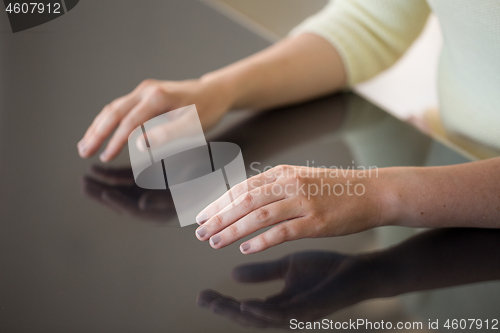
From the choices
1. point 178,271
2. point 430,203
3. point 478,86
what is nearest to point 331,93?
point 478,86

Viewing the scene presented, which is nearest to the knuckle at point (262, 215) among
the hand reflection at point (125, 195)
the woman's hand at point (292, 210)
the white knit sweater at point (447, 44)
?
the woman's hand at point (292, 210)

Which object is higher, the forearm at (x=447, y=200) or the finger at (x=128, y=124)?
the finger at (x=128, y=124)

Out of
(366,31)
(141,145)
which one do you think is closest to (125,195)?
(141,145)

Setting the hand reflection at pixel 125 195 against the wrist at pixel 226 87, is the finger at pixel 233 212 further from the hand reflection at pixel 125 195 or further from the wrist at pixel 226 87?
the wrist at pixel 226 87

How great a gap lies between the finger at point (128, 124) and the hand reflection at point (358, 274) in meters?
0.33

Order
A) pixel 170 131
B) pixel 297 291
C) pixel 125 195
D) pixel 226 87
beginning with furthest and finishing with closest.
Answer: pixel 226 87, pixel 170 131, pixel 125 195, pixel 297 291

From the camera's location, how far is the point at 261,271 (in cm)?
56

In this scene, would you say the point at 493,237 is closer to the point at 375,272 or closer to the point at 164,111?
the point at 375,272

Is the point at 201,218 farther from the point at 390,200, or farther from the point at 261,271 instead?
the point at 390,200

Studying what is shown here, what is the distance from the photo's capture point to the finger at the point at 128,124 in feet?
2.51

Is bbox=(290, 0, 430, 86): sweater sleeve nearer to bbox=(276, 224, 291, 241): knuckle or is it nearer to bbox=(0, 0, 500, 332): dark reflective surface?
bbox=(0, 0, 500, 332): dark reflective surface

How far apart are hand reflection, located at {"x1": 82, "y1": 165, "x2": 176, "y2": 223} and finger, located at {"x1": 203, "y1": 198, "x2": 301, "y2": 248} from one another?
0.09 m

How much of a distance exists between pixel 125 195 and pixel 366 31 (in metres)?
0.62

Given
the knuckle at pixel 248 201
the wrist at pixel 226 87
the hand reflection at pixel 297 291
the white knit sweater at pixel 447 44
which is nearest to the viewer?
the hand reflection at pixel 297 291
